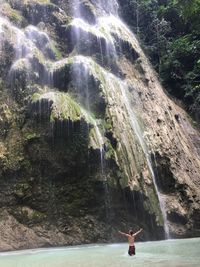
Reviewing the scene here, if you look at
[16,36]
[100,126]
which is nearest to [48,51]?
[16,36]

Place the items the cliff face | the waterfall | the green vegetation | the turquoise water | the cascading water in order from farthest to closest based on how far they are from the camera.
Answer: the green vegetation < the cascading water < the waterfall < the cliff face < the turquoise water

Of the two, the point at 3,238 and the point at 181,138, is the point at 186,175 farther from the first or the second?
the point at 3,238

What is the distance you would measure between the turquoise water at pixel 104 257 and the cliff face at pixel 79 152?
1615mm

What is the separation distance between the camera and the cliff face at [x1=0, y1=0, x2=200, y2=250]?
53.9 ft

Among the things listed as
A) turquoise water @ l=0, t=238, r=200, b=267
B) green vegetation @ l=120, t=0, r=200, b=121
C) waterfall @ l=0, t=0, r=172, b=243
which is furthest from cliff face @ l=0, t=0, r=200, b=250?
green vegetation @ l=120, t=0, r=200, b=121

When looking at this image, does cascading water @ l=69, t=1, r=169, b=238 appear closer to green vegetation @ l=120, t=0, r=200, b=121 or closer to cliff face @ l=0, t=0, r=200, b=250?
cliff face @ l=0, t=0, r=200, b=250

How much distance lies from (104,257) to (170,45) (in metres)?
20.1

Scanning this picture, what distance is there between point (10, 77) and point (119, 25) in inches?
394

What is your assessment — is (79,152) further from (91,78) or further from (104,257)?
(104,257)

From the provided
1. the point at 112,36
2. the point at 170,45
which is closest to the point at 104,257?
the point at 112,36

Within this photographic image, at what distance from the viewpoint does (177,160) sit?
2027cm

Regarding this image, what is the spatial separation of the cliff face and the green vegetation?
16.8 feet

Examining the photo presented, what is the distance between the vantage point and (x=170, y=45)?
28.9 meters

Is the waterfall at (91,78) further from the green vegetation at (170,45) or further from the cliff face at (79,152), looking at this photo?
the green vegetation at (170,45)
